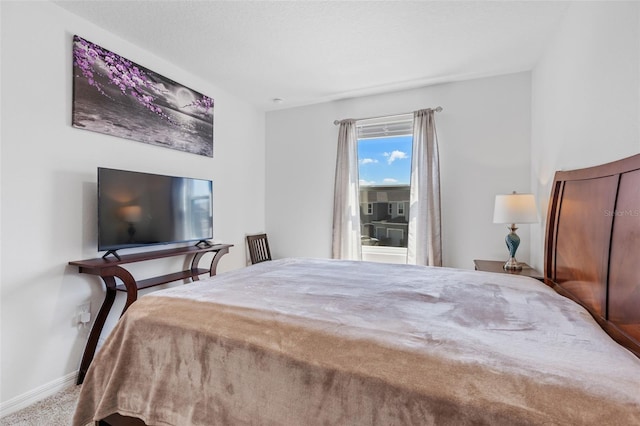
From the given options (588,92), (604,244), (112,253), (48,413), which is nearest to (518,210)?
(588,92)

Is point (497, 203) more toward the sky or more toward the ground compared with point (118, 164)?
more toward the ground

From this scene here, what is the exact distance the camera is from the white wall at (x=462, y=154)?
3307mm

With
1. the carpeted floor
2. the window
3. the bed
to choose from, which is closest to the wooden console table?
the carpeted floor

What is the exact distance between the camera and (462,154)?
353 cm

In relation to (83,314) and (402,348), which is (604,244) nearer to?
(402,348)

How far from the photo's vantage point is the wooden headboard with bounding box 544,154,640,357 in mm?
1169

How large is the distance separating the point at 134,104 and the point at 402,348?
2933 millimetres

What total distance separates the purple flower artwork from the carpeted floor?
195 centimetres

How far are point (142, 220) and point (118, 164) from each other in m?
0.52

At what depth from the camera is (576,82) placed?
2010 mm

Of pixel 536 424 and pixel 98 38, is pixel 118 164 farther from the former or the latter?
pixel 536 424

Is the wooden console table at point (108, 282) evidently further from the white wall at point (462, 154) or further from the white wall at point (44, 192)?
the white wall at point (462, 154)

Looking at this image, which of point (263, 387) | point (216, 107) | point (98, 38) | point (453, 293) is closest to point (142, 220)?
point (98, 38)

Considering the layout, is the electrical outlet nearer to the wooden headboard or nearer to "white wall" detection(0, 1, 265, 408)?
"white wall" detection(0, 1, 265, 408)
